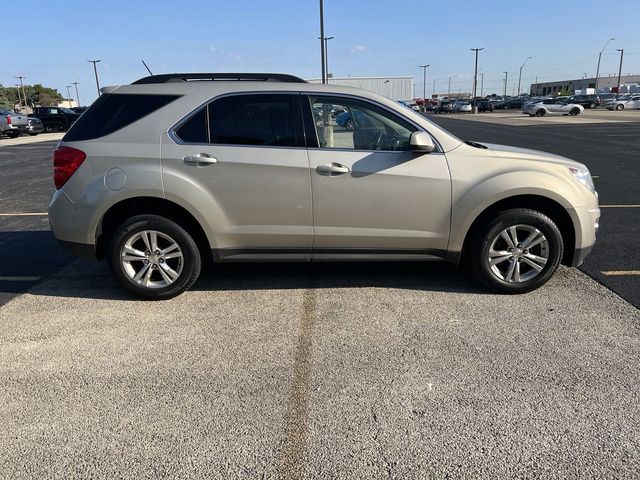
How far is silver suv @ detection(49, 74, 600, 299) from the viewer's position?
4.17 meters

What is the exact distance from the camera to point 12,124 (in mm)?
28516

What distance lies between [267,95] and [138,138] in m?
1.11

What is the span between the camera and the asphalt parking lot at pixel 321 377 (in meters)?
2.48

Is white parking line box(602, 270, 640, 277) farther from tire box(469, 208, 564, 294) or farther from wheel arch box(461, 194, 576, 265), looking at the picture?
tire box(469, 208, 564, 294)

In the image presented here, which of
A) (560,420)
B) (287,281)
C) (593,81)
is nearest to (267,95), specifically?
(287,281)

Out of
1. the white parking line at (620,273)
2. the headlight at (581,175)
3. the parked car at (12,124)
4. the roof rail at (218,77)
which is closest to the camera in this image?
the headlight at (581,175)

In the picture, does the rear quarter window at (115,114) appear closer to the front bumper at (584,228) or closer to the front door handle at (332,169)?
the front door handle at (332,169)

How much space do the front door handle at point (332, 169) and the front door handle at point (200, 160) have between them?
2.78ft

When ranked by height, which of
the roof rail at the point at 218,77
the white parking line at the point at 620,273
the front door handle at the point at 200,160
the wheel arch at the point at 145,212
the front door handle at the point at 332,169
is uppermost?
the roof rail at the point at 218,77

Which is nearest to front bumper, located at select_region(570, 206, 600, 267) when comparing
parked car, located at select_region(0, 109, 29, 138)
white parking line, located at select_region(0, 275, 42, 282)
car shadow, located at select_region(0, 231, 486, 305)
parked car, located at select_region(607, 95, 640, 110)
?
car shadow, located at select_region(0, 231, 486, 305)

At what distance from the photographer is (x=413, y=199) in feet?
13.8

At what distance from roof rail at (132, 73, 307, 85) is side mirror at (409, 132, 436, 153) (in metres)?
1.15

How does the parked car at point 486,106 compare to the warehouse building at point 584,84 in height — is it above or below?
below

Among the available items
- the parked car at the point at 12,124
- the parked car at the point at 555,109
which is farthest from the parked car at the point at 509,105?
the parked car at the point at 12,124
